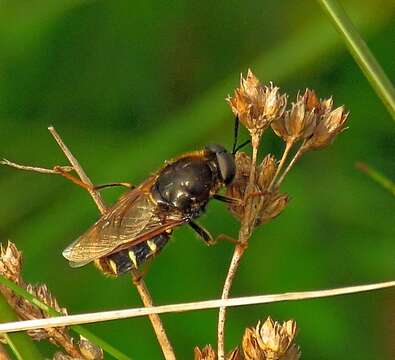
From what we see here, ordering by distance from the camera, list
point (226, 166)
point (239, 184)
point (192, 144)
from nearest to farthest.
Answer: point (239, 184), point (226, 166), point (192, 144)

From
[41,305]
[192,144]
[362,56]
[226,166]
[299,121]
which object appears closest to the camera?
[41,305]

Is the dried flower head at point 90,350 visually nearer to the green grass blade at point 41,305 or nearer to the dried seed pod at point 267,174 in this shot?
the green grass blade at point 41,305

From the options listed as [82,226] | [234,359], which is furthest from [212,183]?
[82,226]

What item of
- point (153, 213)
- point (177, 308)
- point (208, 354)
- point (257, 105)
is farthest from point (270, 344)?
point (153, 213)

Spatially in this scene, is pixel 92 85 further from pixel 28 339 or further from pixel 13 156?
pixel 28 339

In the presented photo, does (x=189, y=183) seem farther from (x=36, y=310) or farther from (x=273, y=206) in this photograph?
(x=36, y=310)

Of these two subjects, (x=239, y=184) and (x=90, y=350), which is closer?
(x=90, y=350)
